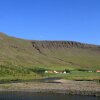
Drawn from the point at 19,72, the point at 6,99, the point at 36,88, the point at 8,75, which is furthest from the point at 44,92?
the point at 19,72

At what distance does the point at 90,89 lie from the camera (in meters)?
66.5

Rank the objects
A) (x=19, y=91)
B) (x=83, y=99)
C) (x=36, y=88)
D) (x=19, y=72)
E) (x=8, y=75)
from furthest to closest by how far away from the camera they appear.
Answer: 1. (x=19, y=72)
2. (x=8, y=75)
3. (x=36, y=88)
4. (x=19, y=91)
5. (x=83, y=99)

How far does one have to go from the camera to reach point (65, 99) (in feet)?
178

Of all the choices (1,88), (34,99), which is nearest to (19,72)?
(1,88)

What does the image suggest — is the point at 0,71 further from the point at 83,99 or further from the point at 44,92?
the point at 83,99

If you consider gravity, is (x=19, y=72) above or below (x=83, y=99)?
above

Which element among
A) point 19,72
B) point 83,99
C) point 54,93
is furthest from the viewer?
point 19,72

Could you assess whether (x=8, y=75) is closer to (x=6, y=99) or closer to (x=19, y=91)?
(x=19, y=91)

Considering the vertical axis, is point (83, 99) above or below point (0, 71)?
below

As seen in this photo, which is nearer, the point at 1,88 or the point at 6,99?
the point at 6,99

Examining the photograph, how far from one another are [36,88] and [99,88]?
11800mm

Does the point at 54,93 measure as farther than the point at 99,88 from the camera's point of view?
No

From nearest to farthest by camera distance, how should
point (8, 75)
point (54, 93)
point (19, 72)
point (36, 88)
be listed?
point (54, 93), point (36, 88), point (8, 75), point (19, 72)

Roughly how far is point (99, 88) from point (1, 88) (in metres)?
18.1
